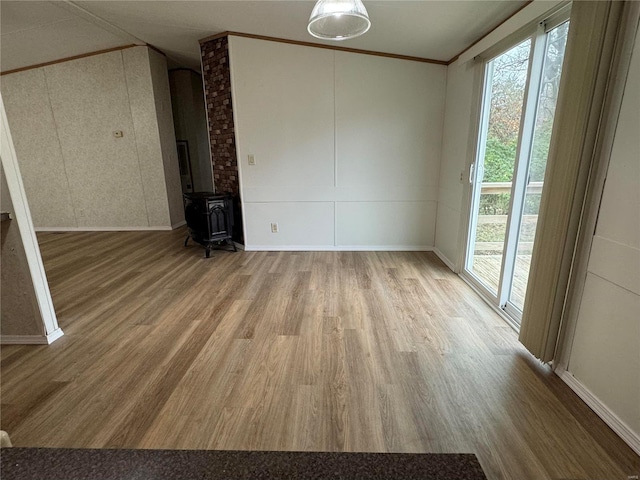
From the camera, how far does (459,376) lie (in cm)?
187

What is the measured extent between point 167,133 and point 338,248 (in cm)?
351

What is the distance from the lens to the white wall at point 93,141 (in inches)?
192

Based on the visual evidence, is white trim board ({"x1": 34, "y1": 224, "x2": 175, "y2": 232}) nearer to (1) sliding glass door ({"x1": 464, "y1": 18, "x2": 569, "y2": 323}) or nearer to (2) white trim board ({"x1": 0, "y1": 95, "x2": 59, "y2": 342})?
(2) white trim board ({"x1": 0, "y1": 95, "x2": 59, "y2": 342})

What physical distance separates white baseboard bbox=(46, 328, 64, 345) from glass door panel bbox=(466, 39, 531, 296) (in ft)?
11.2

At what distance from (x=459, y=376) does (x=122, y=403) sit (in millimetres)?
1886

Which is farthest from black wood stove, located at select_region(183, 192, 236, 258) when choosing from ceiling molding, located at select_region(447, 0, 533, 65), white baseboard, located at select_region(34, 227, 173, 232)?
ceiling molding, located at select_region(447, 0, 533, 65)

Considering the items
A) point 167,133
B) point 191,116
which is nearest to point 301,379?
point 167,133

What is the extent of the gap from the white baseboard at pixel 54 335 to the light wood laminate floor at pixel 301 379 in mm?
47

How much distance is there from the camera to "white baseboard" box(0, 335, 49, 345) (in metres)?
2.22

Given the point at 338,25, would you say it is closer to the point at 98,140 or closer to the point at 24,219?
the point at 24,219

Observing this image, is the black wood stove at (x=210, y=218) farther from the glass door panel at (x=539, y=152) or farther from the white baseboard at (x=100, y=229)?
the glass door panel at (x=539, y=152)

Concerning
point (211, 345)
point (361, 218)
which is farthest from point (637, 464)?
point (361, 218)

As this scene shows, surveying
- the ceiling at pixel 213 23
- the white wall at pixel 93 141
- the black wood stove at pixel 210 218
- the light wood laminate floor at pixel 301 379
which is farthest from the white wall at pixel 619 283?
the white wall at pixel 93 141

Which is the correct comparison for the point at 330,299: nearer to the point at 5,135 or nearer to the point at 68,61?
the point at 5,135
